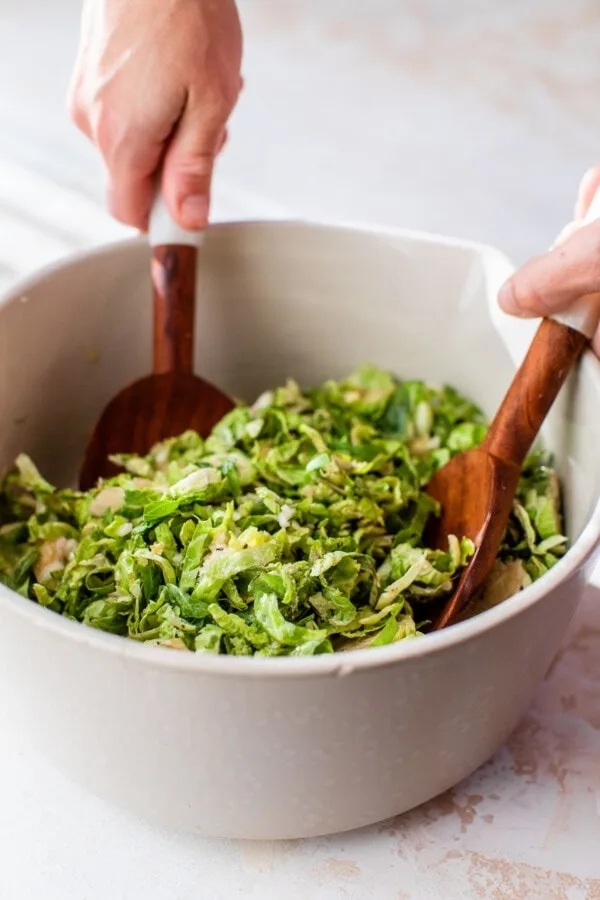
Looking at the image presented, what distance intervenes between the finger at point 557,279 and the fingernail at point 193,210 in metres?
0.35

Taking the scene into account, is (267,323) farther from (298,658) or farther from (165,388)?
(298,658)

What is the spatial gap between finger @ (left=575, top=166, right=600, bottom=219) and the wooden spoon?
1.37 feet

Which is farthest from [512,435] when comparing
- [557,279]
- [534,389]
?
[557,279]

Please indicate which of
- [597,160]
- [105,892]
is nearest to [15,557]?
[105,892]

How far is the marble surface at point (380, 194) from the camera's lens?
808 millimetres

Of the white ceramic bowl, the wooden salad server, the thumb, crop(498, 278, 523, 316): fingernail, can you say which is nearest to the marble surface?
the white ceramic bowl

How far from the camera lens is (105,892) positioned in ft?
2.57

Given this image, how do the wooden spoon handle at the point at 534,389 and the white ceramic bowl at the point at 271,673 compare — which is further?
the wooden spoon handle at the point at 534,389

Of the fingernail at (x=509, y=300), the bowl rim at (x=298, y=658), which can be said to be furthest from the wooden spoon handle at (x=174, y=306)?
→ the bowl rim at (x=298, y=658)

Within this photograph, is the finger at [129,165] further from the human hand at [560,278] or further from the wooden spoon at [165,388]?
the human hand at [560,278]

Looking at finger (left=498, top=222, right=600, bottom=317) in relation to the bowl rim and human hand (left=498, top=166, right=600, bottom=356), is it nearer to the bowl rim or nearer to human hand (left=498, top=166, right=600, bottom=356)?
human hand (left=498, top=166, right=600, bottom=356)

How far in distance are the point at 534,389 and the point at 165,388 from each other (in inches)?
16.7

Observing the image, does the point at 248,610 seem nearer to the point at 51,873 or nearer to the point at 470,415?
the point at 51,873

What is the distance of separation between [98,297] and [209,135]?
22 cm
